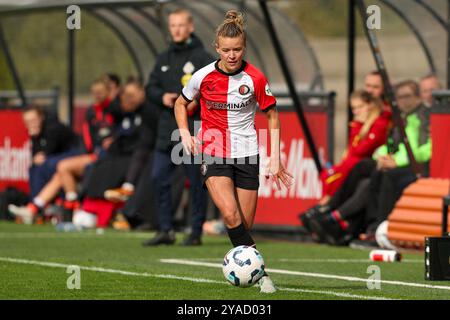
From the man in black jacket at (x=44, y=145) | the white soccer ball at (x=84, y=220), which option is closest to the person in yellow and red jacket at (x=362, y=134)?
the white soccer ball at (x=84, y=220)

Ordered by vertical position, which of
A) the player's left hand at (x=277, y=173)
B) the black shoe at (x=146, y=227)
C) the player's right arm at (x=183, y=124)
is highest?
the player's right arm at (x=183, y=124)

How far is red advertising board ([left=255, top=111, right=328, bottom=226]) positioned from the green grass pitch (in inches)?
32.8

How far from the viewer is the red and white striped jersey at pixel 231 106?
34.9 feet

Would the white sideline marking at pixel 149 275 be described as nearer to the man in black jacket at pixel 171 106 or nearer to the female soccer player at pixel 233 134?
the female soccer player at pixel 233 134

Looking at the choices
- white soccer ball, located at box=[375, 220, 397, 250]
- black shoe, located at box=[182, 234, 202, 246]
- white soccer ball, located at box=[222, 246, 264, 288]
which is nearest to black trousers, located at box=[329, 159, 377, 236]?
white soccer ball, located at box=[375, 220, 397, 250]

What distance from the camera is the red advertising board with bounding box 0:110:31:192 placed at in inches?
872

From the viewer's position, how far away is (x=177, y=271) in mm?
12039

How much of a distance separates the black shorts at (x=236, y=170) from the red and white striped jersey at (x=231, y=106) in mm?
42

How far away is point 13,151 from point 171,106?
803cm

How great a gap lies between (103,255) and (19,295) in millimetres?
4070

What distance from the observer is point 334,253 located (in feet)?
48.6

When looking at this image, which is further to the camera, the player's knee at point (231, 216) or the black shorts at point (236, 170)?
the black shorts at point (236, 170)
